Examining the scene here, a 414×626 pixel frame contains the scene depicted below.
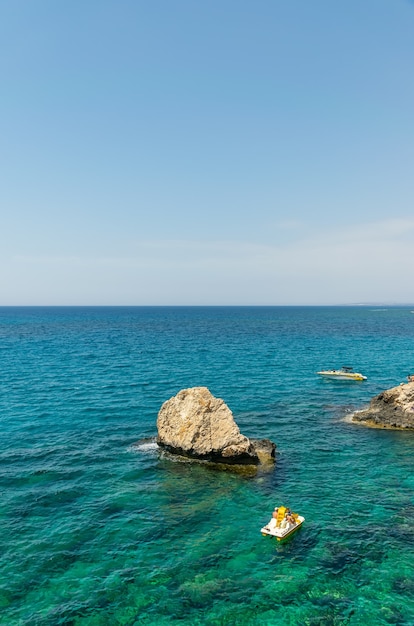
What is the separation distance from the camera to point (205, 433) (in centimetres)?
3531

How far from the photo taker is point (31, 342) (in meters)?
117

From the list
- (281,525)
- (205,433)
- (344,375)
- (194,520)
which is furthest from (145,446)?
(344,375)

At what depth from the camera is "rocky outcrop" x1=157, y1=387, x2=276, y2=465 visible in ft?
113

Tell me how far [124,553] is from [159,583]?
127 inches

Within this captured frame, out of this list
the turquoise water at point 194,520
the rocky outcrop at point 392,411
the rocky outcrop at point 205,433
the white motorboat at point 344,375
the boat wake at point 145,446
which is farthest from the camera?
the white motorboat at point 344,375

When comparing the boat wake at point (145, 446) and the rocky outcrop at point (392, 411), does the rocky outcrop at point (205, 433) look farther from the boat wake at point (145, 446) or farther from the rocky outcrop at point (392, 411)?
the rocky outcrop at point (392, 411)

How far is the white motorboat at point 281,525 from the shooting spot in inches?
953

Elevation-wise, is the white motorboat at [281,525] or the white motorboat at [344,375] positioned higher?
the white motorboat at [344,375]

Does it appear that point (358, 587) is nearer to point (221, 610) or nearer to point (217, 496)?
point (221, 610)

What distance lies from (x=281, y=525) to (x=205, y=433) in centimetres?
1196

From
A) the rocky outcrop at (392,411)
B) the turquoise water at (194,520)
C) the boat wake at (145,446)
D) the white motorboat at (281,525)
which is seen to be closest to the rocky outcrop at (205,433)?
the boat wake at (145,446)

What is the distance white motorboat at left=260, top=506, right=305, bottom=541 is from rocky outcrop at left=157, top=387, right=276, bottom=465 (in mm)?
9184

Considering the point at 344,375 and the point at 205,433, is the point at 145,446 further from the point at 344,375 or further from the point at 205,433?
the point at 344,375

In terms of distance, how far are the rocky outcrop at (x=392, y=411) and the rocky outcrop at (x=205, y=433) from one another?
48.4ft
